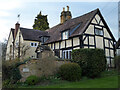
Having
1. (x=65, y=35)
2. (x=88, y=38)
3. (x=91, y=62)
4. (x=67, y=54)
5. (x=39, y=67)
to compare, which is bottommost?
(x=39, y=67)

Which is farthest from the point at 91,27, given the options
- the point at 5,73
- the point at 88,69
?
the point at 5,73

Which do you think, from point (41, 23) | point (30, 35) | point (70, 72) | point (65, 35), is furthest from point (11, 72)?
point (41, 23)

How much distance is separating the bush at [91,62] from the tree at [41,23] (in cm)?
2990

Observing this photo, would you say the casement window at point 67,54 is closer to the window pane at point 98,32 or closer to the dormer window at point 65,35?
the dormer window at point 65,35

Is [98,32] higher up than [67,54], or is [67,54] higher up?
[98,32]

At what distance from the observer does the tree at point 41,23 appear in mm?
42094

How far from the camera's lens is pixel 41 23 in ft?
141

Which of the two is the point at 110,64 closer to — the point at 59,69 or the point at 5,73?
the point at 59,69

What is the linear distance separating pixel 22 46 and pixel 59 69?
1306cm

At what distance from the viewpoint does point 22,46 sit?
78.1 feet

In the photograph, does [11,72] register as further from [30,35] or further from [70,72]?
[30,35]

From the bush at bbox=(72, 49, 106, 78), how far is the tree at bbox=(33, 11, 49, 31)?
29.9 m

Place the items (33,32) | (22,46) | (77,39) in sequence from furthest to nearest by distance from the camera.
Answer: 1. (33,32)
2. (22,46)
3. (77,39)

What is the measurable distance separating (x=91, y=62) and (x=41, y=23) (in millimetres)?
32312
